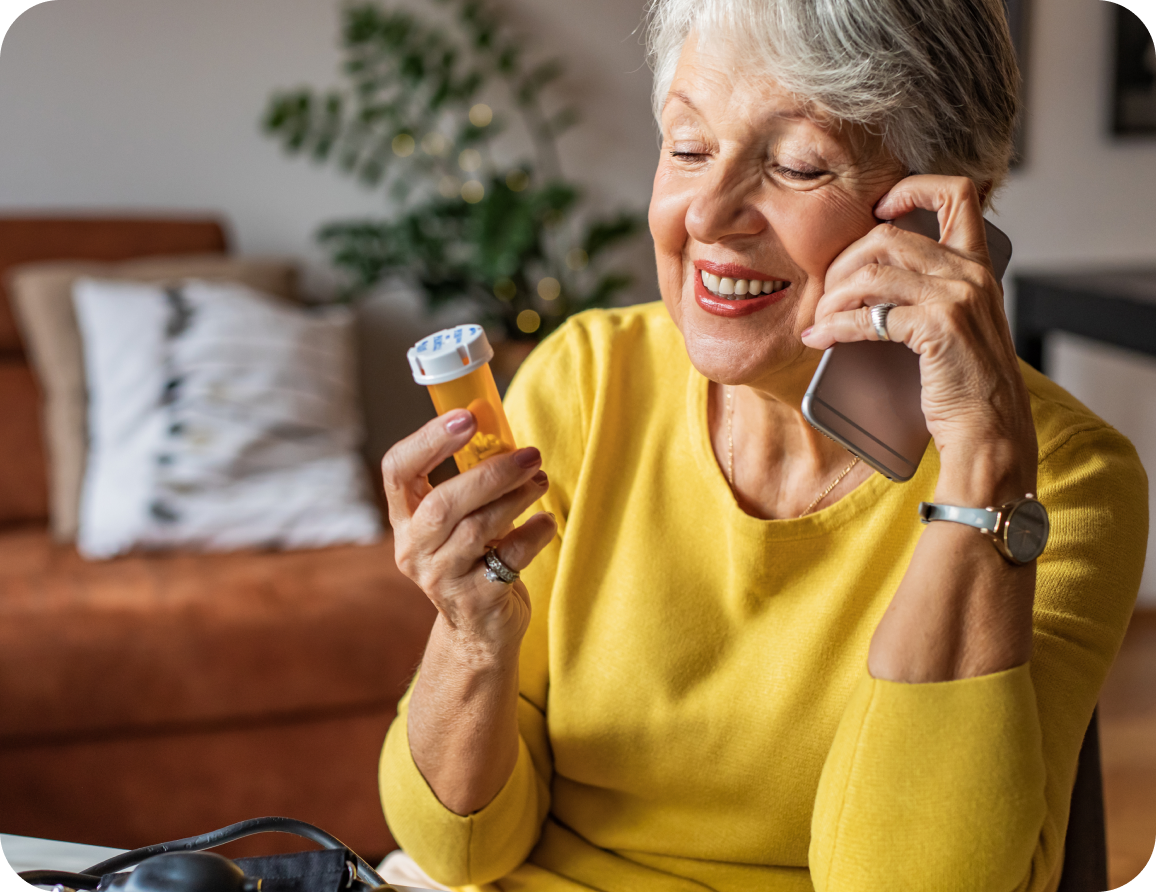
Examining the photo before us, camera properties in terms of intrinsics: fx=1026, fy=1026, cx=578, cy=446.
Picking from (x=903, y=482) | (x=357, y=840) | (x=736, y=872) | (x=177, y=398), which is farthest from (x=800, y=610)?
(x=177, y=398)

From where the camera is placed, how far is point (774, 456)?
1.03m

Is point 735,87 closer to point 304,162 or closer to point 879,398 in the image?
point 879,398

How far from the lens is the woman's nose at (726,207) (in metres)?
0.86

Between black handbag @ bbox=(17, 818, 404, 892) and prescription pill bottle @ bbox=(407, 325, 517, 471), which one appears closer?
black handbag @ bbox=(17, 818, 404, 892)

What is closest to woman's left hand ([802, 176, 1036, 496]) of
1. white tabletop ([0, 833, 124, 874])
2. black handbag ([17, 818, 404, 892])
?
black handbag ([17, 818, 404, 892])

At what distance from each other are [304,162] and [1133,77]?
2.37 m

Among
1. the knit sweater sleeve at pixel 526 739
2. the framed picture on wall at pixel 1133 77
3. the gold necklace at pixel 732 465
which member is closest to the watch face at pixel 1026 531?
the gold necklace at pixel 732 465

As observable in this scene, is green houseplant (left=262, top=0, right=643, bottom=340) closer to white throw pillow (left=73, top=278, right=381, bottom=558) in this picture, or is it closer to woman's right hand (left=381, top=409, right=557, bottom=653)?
white throw pillow (left=73, top=278, right=381, bottom=558)

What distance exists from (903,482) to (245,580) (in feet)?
4.57

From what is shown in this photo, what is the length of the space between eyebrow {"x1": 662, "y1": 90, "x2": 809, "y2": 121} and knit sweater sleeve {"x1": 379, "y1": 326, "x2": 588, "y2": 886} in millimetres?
294

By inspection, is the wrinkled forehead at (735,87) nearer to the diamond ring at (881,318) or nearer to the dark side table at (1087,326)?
the diamond ring at (881,318)

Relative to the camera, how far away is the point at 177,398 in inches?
85.9

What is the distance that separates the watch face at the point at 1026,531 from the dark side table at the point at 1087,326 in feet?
0.82

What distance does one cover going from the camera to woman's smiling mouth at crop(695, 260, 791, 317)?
89 centimetres
